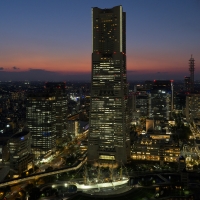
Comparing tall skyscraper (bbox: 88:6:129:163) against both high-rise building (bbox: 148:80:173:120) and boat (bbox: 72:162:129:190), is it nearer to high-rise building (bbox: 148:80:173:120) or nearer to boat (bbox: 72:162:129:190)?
boat (bbox: 72:162:129:190)

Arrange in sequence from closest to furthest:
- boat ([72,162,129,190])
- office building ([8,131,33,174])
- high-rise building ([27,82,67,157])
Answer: boat ([72,162,129,190])
office building ([8,131,33,174])
high-rise building ([27,82,67,157])

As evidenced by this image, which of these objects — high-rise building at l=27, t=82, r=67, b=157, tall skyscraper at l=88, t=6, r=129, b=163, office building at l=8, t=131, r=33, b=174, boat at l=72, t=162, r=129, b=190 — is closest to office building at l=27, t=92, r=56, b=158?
high-rise building at l=27, t=82, r=67, b=157

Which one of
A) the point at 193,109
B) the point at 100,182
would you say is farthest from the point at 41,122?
the point at 193,109

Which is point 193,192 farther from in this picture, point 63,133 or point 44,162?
point 63,133

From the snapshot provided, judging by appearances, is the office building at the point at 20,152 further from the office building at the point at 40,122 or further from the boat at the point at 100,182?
the boat at the point at 100,182

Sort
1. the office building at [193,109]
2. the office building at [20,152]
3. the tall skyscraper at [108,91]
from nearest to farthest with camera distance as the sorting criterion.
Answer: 1. the office building at [20,152]
2. the tall skyscraper at [108,91]
3. the office building at [193,109]

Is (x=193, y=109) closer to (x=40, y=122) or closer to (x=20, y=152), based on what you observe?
(x=40, y=122)

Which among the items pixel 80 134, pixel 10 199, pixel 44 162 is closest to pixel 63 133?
pixel 80 134

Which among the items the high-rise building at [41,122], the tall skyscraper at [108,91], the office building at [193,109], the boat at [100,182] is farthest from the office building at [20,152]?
the office building at [193,109]
